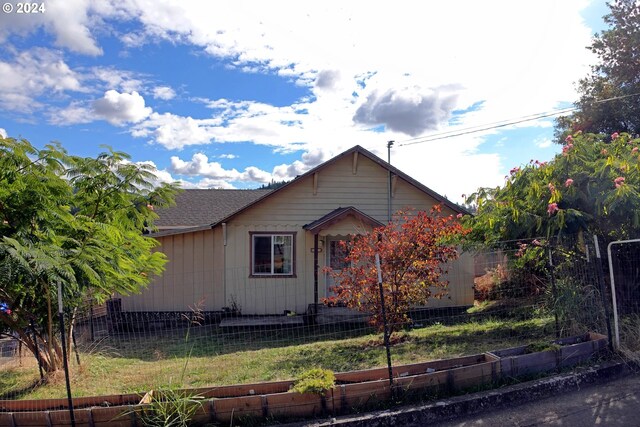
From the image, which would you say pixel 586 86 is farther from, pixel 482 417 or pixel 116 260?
pixel 116 260

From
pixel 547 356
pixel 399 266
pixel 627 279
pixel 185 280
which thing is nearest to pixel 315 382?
pixel 399 266

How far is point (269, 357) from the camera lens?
7703 millimetres

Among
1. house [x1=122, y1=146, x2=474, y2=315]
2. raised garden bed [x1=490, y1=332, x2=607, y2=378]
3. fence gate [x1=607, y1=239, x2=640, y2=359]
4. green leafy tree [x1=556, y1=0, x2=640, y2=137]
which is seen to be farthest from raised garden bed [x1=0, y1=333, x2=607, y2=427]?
green leafy tree [x1=556, y1=0, x2=640, y2=137]

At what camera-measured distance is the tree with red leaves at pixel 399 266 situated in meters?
6.80

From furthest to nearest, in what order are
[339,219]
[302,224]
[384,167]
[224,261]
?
1. [384,167]
2. [302,224]
3. [224,261]
4. [339,219]

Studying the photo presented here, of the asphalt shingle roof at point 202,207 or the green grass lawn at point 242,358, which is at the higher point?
the asphalt shingle roof at point 202,207

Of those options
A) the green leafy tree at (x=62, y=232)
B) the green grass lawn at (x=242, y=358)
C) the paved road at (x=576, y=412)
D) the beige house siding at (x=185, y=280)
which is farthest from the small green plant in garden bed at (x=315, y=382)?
the beige house siding at (x=185, y=280)

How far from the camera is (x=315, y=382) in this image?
14.5 feet

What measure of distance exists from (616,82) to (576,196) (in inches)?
519

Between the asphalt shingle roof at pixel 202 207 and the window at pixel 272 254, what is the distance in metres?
2.21

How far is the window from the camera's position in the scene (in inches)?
516

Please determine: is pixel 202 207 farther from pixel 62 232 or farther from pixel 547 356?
pixel 547 356

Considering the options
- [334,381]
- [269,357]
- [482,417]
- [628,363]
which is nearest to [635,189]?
[628,363]

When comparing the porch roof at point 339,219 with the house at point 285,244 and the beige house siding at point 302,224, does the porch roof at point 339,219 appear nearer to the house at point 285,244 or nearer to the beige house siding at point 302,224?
the house at point 285,244
